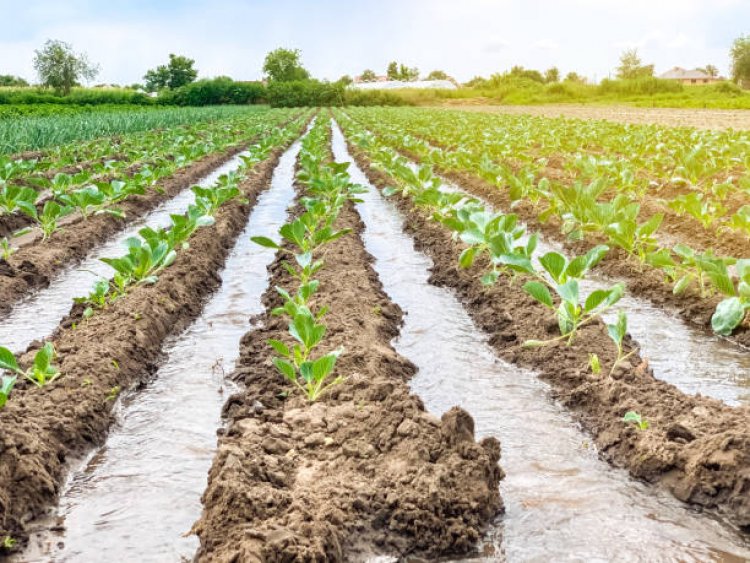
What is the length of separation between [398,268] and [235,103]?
2152 inches

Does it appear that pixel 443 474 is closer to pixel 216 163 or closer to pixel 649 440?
pixel 649 440

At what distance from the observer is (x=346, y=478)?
2.71 metres

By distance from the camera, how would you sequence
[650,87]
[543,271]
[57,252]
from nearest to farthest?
1. [543,271]
2. [57,252]
3. [650,87]

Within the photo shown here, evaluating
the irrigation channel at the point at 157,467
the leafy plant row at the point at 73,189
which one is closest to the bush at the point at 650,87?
the leafy plant row at the point at 73,189

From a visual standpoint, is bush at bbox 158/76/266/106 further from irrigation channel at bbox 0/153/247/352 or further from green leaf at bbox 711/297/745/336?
green leaf at bbox 711/297/745/336

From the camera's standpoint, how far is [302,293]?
14.1ft

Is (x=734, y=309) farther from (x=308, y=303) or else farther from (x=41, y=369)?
(x=41, y=369)

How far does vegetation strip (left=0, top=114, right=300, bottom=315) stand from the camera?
567 centimetres

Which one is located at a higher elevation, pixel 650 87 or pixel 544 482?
pixel 650 87

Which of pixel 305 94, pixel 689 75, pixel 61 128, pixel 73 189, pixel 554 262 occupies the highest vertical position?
pixel 689 75

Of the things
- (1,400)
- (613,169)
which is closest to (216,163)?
(613,169)

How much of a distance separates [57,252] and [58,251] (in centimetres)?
3

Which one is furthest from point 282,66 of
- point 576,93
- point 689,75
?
point 689,75

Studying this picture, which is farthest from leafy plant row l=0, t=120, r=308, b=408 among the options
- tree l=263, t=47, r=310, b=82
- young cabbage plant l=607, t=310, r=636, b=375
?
tree l=263, t=47, r=310, b=82
